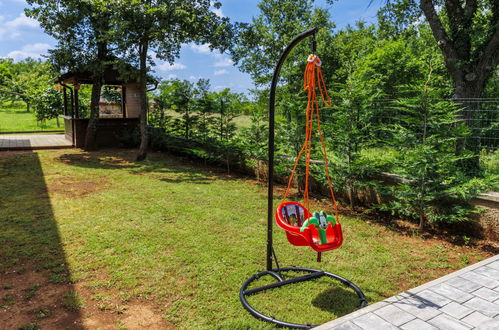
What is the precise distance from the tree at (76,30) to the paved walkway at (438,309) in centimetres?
953

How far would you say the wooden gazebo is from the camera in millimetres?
12891

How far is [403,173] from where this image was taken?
203 inches

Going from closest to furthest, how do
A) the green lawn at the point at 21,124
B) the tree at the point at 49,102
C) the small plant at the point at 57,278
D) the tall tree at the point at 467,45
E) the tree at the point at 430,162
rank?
1. the small plant at the point at 57,278
2. the tree at the point at 430,162
3. the tall tree at the point at 467,45
4. the tree at the point at 49,102
5. the green lawn at the point at 21,124

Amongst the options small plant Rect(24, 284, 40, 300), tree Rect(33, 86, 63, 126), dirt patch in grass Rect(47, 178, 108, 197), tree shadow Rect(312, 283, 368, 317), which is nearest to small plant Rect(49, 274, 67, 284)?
small plant Rect(24, 284, 40, 300)

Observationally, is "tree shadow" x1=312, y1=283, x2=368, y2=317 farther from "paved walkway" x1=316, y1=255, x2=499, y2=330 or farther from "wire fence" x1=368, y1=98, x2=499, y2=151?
"wire fence" x1=368, y1=98, x2=499, y2=151

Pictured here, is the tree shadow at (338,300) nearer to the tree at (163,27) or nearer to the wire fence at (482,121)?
the wire fence at (482,121)

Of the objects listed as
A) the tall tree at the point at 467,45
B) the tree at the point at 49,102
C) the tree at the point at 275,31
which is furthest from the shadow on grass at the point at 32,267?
the tree at the point at 275,31

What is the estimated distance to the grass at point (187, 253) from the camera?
312cm

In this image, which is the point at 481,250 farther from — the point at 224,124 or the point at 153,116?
the point at 153,116

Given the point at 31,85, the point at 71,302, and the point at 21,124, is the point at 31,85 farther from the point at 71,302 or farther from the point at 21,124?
the point at 71,302

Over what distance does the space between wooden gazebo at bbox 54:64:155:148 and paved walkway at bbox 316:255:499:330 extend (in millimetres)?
11958

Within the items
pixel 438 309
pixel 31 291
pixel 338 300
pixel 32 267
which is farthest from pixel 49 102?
pixel 438 309

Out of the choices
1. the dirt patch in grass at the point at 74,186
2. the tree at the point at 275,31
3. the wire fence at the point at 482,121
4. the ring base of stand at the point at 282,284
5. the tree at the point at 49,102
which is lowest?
the ring base of stand at the point at 282,284

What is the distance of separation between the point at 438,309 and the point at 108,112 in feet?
49.2
